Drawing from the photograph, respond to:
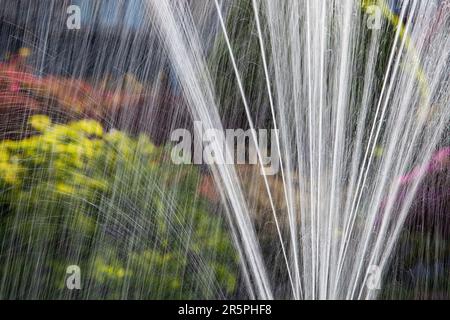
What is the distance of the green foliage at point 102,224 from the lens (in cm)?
654

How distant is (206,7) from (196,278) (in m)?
2.24

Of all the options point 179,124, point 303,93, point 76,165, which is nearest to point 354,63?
point 303,93

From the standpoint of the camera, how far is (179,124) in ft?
22.2
